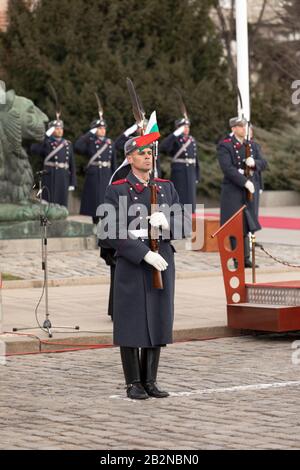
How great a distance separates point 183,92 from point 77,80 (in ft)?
7.50

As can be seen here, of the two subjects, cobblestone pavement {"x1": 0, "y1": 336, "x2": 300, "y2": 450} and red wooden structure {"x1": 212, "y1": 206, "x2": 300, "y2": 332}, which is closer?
cobblestone pavement {"x1": 0, "y1": 336, "x2": 300, "y2": 450}

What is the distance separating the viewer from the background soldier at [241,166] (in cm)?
1962

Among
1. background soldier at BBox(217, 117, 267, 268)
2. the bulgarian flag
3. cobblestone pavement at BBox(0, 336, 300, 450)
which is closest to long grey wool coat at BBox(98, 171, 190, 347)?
the bulgarian flag

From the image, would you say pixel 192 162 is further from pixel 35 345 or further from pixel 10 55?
pixel 35 345

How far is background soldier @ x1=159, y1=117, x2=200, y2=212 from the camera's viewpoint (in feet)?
91.1

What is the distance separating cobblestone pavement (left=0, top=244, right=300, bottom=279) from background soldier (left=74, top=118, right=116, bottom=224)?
4.14 metres

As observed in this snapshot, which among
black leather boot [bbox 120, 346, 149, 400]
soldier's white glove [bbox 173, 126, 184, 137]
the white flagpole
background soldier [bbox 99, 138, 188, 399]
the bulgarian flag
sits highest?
the white flagpole

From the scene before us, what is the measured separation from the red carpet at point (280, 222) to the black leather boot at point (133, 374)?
15.6 m

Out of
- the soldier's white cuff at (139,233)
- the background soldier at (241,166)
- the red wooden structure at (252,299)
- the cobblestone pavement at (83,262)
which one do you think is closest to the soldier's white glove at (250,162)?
the background soldier at (241,166)

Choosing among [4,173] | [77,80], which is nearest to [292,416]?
[4,173]

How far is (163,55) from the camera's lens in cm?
3272

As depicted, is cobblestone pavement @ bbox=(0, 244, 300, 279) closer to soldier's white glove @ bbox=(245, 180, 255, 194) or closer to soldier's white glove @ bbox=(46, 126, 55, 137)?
soldier's white glove @ bbox=(245, 180, 255, 194)

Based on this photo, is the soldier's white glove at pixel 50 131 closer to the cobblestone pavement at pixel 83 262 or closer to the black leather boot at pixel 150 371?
the cobblestone pavement at pixel 83 262

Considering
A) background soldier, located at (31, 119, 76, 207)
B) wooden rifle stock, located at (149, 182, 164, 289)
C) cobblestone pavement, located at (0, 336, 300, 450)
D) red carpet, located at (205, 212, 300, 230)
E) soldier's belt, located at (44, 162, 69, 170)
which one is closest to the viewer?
cobblestone pavement, located at (0, 336, 300, 450)
